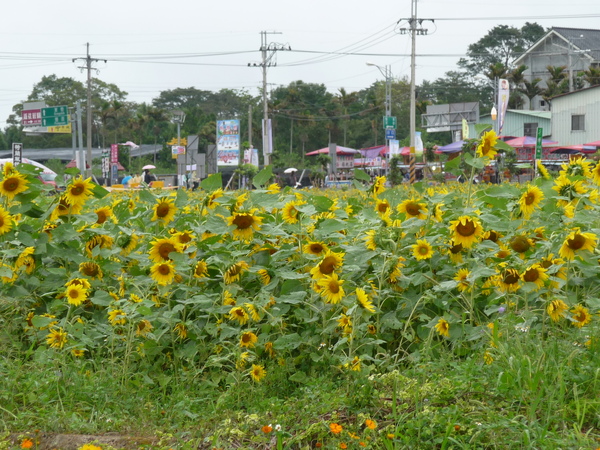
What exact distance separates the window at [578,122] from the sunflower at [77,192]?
126 ft

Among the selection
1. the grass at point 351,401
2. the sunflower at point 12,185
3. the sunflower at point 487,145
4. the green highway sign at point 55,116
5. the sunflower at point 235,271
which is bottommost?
the grass at point 351,401

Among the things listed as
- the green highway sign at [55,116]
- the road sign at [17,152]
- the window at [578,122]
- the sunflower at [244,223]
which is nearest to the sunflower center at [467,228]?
the sunflower at [244,223]

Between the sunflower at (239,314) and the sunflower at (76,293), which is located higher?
the sunflower at (76,293)

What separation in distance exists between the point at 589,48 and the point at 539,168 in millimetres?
51859

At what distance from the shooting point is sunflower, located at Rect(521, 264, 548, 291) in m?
3.26

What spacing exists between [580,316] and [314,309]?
3.71 feet

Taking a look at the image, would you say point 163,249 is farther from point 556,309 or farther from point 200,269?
point 556,309

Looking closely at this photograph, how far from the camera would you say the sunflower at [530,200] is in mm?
3660

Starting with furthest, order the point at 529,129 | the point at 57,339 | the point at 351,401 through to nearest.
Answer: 1. the point at 529,129
2. the point at 57,339
3. the point at 351,401

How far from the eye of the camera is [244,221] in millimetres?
3783

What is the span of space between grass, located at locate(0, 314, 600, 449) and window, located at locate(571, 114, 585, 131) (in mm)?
38467

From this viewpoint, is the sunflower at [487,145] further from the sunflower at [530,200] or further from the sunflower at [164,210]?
the sunflower at [164,210]

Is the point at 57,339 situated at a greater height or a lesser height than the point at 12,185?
lesser

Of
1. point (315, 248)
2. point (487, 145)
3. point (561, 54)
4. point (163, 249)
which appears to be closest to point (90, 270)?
point (163, 249)
